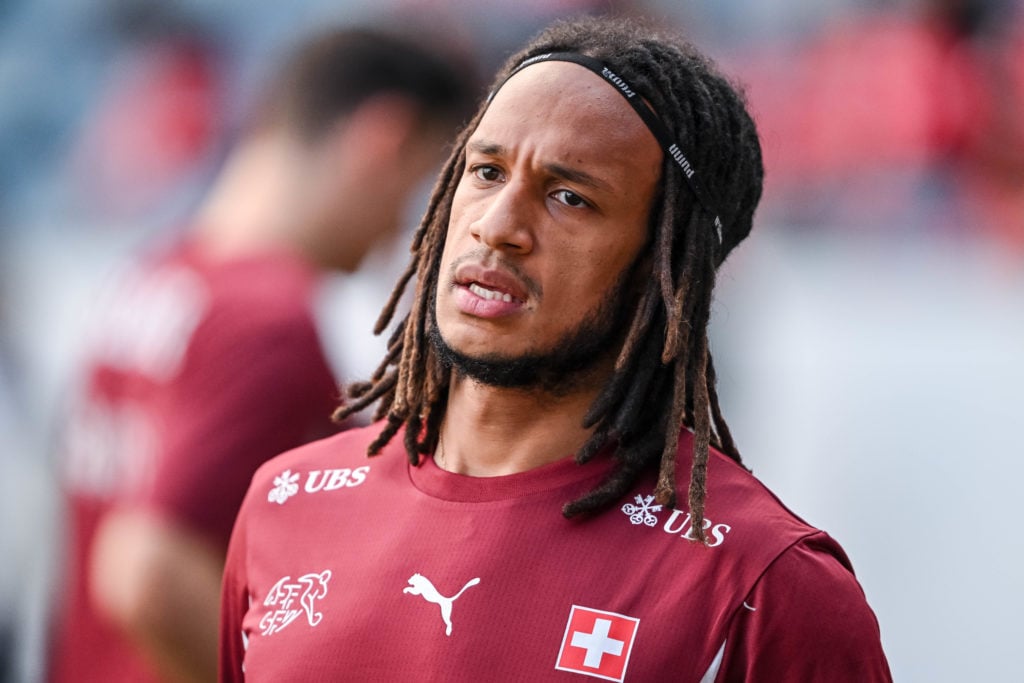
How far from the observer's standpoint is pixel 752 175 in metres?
2.21

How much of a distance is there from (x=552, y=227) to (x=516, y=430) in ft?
0.98

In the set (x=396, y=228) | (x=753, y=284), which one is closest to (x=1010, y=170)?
(x=753, y=284)

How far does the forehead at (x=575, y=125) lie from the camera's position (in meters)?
2.03

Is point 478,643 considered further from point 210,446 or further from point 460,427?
point 210,446

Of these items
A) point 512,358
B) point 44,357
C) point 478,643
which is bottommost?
point 44,357

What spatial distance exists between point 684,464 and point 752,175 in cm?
49

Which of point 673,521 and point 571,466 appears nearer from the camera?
point 673,521

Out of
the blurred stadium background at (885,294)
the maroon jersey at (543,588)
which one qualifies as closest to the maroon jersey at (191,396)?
the blurred stadium background at (885,294)

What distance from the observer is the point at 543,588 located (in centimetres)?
189

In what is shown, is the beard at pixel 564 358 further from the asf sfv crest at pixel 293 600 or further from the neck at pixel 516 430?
the asf sfv crest at pixel 293 600

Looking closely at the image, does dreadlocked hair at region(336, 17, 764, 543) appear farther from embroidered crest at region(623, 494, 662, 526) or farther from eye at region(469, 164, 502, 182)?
eye at region(469, 164, 502, 182)

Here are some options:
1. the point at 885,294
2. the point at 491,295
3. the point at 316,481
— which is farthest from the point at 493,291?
the point at 885,294

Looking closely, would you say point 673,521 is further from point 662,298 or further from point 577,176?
point 577,176

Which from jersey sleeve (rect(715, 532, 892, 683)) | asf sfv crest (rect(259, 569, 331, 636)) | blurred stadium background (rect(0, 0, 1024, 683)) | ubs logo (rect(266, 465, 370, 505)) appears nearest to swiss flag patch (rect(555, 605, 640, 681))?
jersey sleeve (rect(715, 532, 892, 683))
